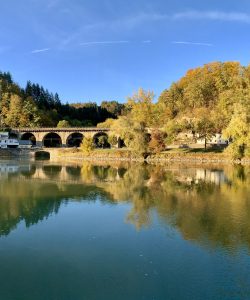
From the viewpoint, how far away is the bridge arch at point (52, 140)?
318 feet

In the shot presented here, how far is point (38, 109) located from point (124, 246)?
3975 inches

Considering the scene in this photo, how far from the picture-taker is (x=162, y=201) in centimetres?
2408

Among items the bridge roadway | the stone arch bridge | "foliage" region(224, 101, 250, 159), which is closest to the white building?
"foliage" region(224, 101, 250, 159)

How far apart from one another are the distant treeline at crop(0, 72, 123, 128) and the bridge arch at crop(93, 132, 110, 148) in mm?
15222

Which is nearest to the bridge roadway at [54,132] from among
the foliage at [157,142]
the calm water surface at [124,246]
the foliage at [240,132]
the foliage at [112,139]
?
the foliage at [112,139]

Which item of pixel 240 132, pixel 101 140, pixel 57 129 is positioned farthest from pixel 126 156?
pixel 57 129

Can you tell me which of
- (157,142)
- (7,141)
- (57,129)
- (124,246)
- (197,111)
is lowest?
(124,246)

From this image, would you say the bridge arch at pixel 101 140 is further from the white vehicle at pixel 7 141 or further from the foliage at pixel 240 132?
the foliage at pixel 240 132

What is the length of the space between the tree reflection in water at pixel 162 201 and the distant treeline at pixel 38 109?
68.9 metres

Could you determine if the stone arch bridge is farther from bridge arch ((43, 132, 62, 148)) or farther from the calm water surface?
the calm water surface

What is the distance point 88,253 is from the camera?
13344 mm

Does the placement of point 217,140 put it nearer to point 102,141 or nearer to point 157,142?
point 157,142

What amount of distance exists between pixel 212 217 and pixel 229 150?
36.4 metres

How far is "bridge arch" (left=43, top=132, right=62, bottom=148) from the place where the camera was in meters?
96.9
